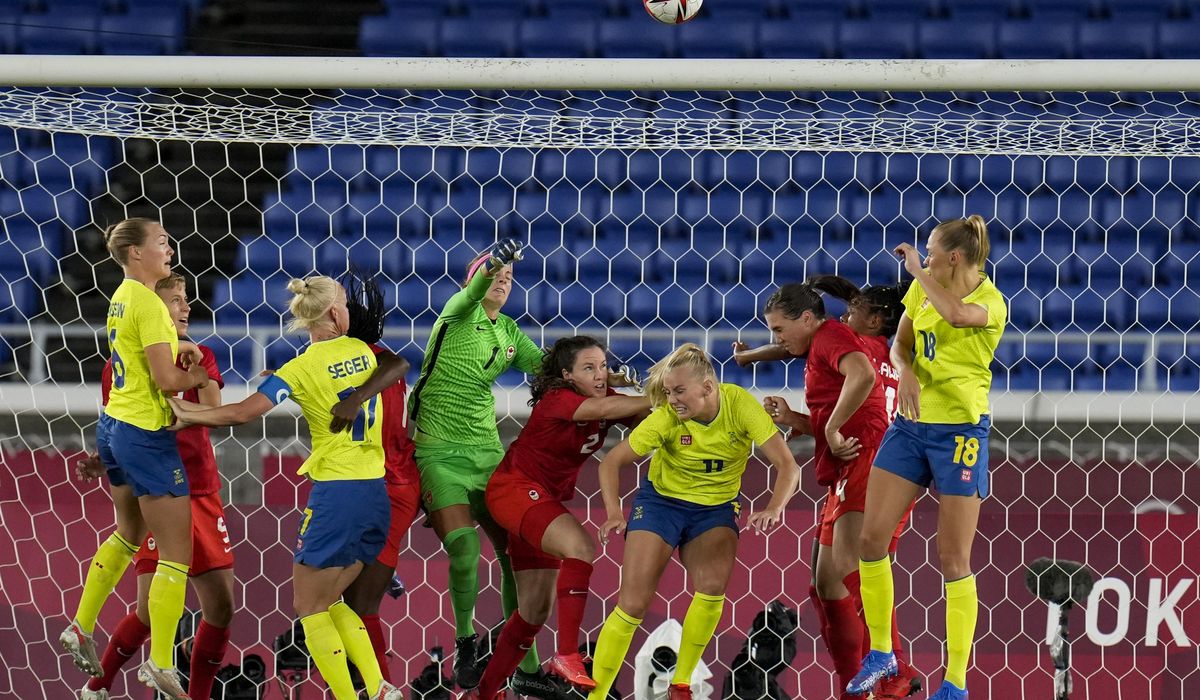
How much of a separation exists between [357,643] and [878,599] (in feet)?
5.23

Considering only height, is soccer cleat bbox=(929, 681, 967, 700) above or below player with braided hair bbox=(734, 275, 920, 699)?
below

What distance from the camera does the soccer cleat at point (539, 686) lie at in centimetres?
432

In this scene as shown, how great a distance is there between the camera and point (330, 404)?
13.4ft

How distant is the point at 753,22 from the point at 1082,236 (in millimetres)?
2408

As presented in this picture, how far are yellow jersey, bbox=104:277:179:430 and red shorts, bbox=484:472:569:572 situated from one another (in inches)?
41.5

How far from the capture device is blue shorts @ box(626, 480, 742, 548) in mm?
4191

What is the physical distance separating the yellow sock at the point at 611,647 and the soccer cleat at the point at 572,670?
4 centimetres

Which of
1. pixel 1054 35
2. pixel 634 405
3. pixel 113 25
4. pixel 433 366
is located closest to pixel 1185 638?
pixel 634 405

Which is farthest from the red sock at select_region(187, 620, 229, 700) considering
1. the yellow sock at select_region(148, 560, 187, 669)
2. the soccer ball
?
the soccer ball

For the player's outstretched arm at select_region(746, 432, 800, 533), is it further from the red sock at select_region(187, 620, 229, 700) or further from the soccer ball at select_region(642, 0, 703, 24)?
the red sock at select_region(187, 620, 229, 700)

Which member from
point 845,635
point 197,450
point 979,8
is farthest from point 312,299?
point 979,8

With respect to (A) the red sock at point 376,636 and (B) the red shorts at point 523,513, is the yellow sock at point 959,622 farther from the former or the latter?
(A) the red sock at point 376,636

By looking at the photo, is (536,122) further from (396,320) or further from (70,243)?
(70,243)

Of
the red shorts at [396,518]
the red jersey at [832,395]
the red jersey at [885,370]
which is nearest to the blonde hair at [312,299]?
the red shorts at [396,518]
